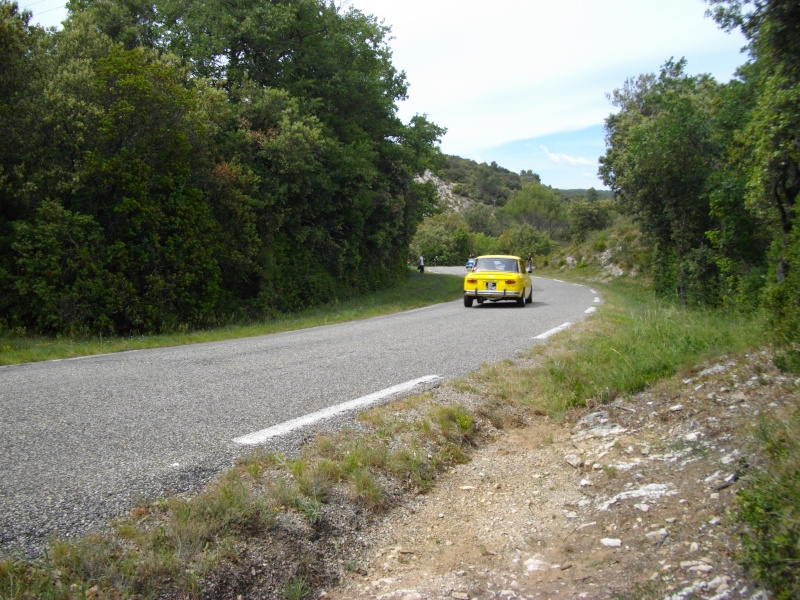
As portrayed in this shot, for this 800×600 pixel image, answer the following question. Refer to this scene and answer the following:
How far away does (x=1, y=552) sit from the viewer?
9.78 feet

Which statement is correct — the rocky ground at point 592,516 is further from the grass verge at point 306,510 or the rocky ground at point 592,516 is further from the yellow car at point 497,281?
the yellow car at point 497,281

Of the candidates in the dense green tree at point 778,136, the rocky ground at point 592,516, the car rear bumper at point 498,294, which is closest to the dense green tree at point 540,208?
the car rear bumper at point 498,294

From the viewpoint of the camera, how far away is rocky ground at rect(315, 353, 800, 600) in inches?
124

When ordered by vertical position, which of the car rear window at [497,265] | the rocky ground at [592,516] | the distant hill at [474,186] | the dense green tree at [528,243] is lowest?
the rocky ground at [592,516]

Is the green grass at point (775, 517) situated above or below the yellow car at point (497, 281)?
below

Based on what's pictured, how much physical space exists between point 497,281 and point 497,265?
43.7 inches

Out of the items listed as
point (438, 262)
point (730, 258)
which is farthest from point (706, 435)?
point (438, 262)

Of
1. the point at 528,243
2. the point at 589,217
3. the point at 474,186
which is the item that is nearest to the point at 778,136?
the point at 589,217

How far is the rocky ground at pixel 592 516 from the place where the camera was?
3160 millimetres

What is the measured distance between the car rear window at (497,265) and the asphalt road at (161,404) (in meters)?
8.29

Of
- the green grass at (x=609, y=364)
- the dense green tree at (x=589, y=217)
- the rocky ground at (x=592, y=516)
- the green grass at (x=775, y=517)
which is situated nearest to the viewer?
the green grass at (x=775, y=517)

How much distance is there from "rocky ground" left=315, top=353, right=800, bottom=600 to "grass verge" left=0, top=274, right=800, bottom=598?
19cm

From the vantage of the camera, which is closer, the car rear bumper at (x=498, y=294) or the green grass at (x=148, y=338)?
the green grass at (x=148, y=338)

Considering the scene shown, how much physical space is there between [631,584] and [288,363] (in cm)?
628
